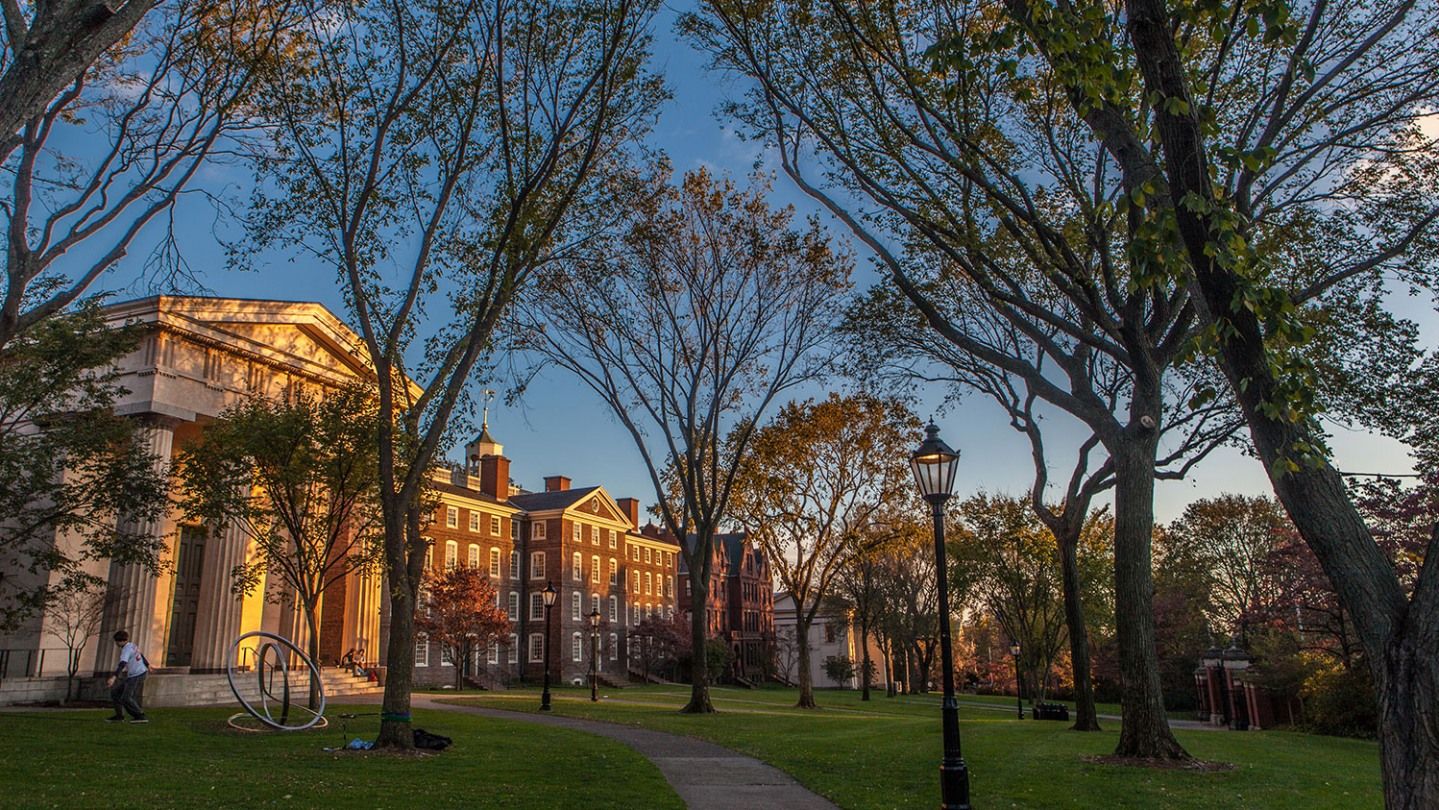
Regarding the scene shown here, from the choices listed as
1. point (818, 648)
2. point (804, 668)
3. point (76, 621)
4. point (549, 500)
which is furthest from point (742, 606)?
point (76, 621)

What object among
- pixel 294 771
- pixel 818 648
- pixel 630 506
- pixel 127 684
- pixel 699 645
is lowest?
pixel 818 648

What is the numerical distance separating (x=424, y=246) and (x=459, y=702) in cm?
1910

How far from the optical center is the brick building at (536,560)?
51531 mm

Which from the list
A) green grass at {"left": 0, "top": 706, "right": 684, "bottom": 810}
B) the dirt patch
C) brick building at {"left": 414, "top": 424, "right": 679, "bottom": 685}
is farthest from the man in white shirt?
brick building at {"left": 414, "top": 424, "right": 679, "bottom": 685}

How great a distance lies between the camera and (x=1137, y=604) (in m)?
13.1

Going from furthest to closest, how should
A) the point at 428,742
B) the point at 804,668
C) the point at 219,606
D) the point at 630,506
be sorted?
the point at 630,506
the point at 804,668
the point at 219,606
the point at 428,742

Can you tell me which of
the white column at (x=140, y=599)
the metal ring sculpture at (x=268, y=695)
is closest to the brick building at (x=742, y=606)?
the white column at (x=140, y=599)

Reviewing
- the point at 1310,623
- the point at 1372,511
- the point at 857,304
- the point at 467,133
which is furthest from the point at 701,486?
the point at 1310,623

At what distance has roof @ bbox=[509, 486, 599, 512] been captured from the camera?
192 ft

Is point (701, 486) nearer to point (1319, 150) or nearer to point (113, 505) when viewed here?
point (113, 505)

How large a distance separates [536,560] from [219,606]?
30457 millimetres

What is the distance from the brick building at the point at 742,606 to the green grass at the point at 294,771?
190 ft

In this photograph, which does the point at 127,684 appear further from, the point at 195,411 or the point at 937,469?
the point at 937,469

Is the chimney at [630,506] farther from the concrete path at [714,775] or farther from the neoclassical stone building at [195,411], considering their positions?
the concrete path at [714,775]
